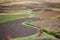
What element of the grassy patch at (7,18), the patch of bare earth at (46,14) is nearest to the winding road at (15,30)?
the grassy patch at (7,18)

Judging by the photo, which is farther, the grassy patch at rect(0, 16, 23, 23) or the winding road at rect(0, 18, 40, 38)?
the grassy patch at rect(0, 16, 23, 23)

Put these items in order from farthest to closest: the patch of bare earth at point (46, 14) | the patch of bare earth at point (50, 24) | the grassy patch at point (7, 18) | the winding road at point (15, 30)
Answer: the patch of bare earth at point (46, 14)
the grassy patch at point (7, 18)
the patch of bare earth at point (50, 24)
the winding road at point (15, 30)

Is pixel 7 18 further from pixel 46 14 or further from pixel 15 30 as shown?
pixel 46 14

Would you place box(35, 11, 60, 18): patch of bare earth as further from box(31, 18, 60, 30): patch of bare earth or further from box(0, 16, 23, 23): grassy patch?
box(0, 16, 23, 23): grassy patch

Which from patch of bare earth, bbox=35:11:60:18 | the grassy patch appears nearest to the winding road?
the grassy patch

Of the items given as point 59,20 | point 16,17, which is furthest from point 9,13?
point 59,20

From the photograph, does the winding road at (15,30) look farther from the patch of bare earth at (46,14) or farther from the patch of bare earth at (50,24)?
the patch of bare earth at (46,14)
